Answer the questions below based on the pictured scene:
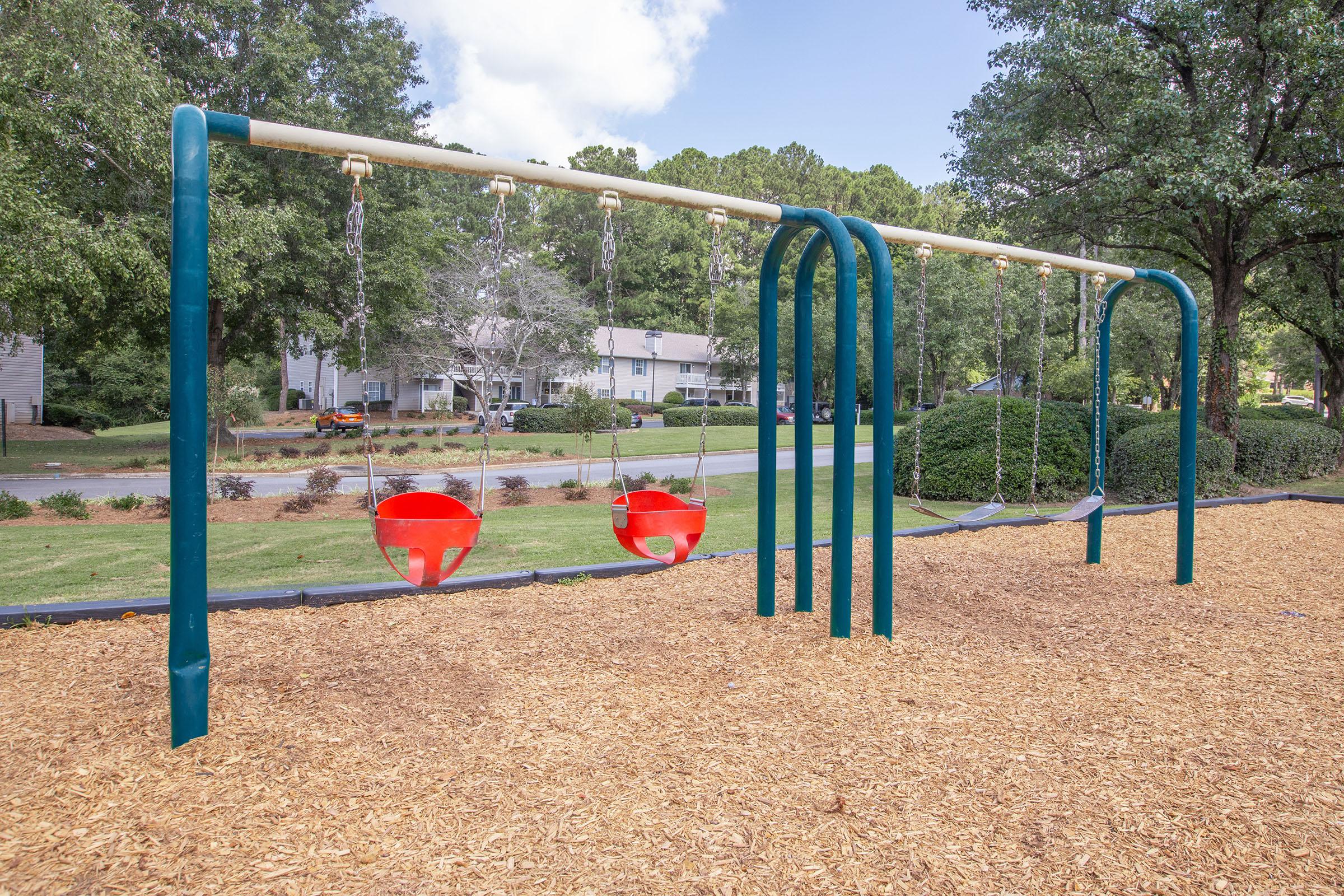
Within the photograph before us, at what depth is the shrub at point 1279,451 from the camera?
13227 mm

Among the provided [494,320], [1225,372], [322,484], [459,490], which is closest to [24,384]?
[494,320]

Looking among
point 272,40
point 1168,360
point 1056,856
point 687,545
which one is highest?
point 272,40

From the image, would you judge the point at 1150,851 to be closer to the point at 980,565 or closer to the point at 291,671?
the point at 291,671

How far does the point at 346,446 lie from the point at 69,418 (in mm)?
17360

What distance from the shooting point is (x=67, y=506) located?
32.3ft

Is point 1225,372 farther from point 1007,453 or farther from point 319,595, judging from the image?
point 319,595

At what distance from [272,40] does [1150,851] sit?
24847 mm

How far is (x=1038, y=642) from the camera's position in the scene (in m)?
4.79

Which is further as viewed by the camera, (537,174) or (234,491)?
(234,491)

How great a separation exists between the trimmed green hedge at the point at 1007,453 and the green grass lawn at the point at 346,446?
889 cm

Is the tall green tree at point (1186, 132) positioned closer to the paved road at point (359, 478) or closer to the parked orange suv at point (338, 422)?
the paved road at point (359, 478)

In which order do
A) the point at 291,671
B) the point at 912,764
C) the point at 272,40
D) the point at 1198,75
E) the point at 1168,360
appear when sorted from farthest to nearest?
the point at 1168,360 → the point at 272,40 → the point at 1198,75 → the point at 291,671 → the point at 912,764

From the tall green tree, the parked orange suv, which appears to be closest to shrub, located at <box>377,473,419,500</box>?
the tall green tree

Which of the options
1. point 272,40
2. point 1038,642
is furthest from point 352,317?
point 1038,642
